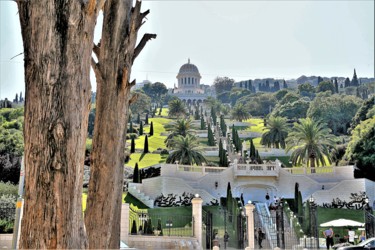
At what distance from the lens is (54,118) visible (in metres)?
4.18

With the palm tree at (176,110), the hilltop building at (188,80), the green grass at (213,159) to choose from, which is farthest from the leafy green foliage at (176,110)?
the hilltop building at (188,80)

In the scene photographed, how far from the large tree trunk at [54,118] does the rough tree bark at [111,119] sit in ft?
7.45

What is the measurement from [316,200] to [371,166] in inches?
317

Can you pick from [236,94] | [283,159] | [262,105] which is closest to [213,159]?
[283,159]

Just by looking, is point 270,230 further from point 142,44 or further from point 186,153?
point 142,44

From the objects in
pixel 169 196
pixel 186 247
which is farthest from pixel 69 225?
pixel 169 196

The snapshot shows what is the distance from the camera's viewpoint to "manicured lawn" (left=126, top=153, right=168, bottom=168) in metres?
52.6

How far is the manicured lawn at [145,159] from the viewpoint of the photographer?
52.6m

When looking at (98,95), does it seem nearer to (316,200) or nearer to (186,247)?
(186,247)

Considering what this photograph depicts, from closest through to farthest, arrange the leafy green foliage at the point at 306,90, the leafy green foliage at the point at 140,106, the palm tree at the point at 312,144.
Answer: the palm tree at the point at 312,144
the leafy green foliage at the point at 140,106
the leafy green foliage at the point at 306,90

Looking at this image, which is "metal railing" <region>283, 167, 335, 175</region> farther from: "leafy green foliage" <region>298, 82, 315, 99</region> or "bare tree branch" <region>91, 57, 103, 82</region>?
"leafy green foliage" <region>298, 82, 315, 99</region>

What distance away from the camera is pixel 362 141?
47938 mm

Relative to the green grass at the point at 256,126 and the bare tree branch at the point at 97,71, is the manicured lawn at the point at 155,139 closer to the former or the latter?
the green grass at the point at 256,126

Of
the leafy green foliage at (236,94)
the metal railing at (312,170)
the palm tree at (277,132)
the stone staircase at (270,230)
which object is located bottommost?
the stone staircase at (270,230)
